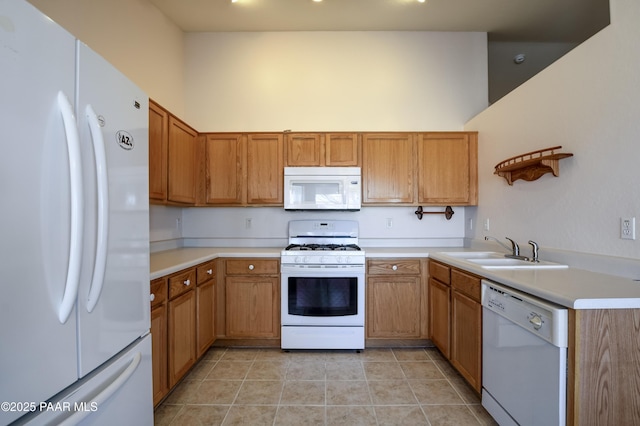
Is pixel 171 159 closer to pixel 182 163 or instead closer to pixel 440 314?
pixel 182 163

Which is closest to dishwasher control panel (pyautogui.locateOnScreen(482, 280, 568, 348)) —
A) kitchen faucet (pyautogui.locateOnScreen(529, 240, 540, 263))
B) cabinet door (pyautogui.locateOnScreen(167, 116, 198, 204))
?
kitchen faucet (pyautogui.locateOnScreen(529, 240, 540, 263))

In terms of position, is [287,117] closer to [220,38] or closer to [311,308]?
[220,38]

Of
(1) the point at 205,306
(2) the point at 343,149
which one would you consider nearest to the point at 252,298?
(1) the point at 205,306

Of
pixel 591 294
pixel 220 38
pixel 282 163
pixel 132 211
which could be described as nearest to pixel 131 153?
pixel 132 211

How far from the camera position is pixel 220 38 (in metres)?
3.09

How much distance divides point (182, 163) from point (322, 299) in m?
1.83

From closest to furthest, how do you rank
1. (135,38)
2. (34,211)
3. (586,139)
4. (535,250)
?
(34,211) < (586,139) < (535,250) < (135,38)

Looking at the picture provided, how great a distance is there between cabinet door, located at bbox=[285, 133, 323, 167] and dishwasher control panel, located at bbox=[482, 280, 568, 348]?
6.21 feet

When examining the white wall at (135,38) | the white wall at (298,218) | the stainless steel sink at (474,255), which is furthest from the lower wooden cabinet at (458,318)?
the white wall at (135,38)

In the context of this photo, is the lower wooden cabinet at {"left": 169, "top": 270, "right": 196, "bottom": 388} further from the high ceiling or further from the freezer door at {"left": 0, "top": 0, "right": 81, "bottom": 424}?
the high ceiling

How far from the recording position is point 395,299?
99.9 inches

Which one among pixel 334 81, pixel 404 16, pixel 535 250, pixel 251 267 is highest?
pixel 404 16

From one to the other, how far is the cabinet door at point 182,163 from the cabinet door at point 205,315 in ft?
2.74

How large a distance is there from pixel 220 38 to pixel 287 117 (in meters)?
1.20
